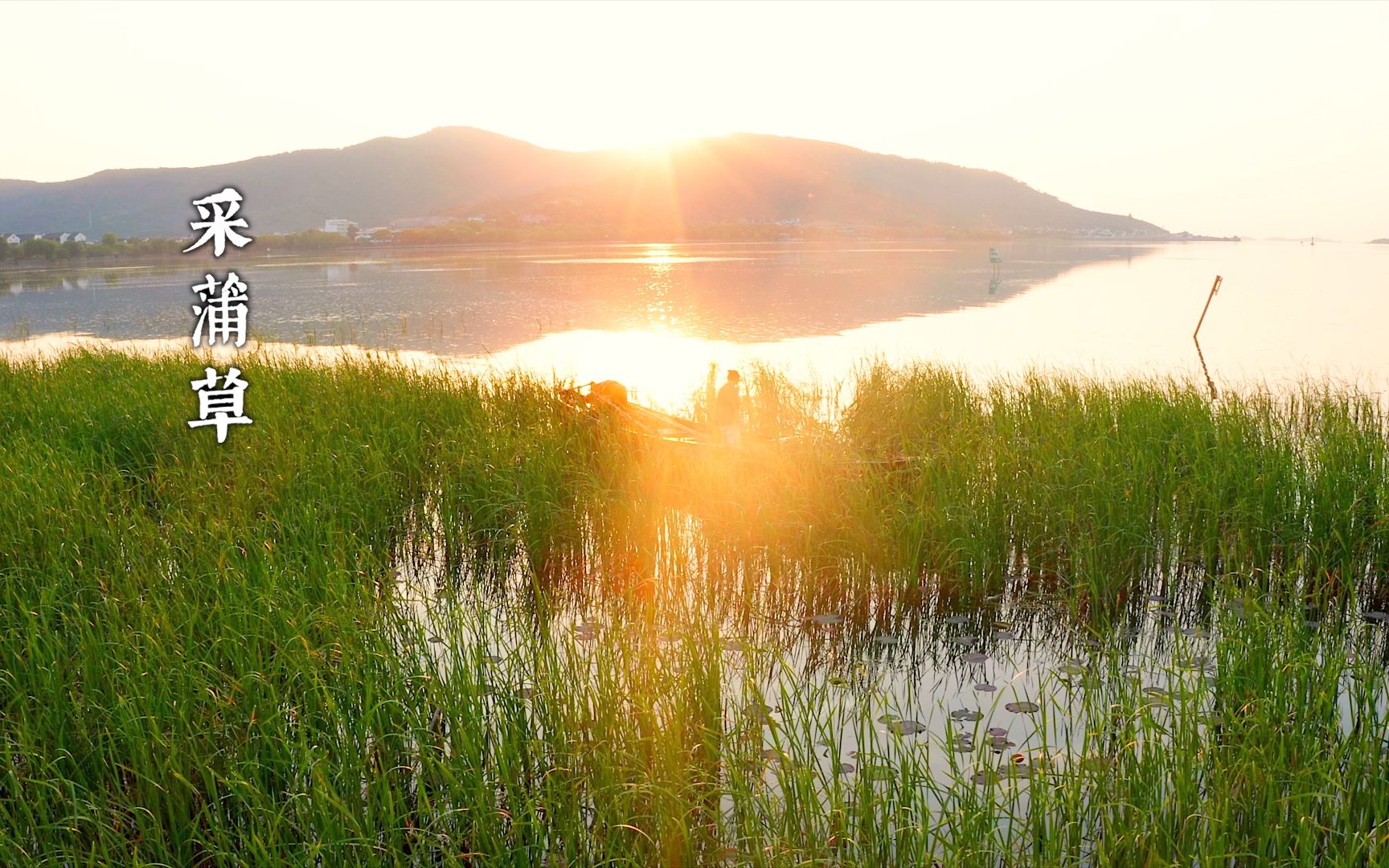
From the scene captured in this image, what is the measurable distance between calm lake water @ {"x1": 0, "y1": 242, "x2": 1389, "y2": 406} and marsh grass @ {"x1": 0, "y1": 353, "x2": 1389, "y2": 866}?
5.32 meters

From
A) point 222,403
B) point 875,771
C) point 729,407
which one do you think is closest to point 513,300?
point 222,403

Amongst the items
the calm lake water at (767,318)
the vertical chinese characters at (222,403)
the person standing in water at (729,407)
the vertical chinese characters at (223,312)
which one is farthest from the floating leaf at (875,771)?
the calm lake water at (767,318)

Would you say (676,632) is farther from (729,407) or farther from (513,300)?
(513,300)

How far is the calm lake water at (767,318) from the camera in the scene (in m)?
22.7

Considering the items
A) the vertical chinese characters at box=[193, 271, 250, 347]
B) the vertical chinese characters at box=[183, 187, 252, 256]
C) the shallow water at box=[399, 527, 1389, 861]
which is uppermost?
the vertical chinese characters at box=[183, 187, 252, 256]

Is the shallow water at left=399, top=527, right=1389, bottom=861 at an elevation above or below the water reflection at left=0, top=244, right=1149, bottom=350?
below

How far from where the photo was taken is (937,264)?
73.7 m

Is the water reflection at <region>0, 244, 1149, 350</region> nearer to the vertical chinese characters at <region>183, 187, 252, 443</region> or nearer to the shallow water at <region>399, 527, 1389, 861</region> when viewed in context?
the vertical chinese characters at <region>183, 187, 252, 443</region>

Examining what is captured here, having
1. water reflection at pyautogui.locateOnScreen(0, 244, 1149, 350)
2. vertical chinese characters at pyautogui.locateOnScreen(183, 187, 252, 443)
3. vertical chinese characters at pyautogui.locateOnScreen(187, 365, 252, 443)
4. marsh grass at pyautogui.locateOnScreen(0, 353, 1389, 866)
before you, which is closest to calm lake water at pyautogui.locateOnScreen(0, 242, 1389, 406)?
water reflection at pyautogui.locateOnScreen(0, 244, 1149, 350)

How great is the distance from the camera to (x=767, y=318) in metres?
33.0

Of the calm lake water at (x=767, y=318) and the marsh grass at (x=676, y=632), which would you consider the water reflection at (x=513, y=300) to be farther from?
the marsh grass at (x=676, y=632)

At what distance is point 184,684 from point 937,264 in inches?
2921

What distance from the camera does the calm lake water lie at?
74.5 ft

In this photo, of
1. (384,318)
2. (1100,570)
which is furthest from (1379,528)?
(384,318)
